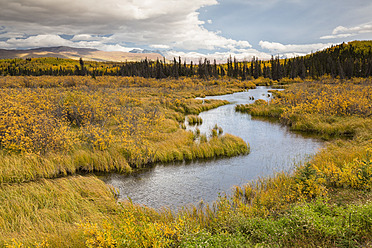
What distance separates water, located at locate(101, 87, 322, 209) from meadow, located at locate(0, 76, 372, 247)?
885mm

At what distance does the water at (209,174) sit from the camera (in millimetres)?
10627

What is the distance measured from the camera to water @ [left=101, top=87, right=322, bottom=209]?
1063 centimetres

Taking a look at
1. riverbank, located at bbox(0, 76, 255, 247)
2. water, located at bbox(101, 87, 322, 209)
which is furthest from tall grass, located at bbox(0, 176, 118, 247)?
water, located at bbox(101, 87, 322, 209)

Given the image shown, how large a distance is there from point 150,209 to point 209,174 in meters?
5.24

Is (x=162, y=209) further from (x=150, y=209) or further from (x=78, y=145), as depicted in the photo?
(x=78, y=145)

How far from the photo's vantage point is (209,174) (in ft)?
42.8

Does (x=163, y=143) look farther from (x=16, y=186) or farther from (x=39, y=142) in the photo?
(x=16, y=186)

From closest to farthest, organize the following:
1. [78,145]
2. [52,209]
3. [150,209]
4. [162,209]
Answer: [52,209], [150,209], [162,209], [78,145]

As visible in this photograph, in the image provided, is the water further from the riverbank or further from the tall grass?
the tall grass

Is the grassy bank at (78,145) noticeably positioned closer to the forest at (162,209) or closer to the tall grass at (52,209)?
the forest at (162,209)

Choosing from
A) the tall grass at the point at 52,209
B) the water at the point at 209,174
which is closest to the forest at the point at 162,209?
the tall grass at the point at 52,209

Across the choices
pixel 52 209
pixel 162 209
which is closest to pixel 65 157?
pixel 52 209

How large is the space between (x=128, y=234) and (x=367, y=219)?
617 centimetres

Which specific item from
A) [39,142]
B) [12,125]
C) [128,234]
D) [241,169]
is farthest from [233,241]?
[12,125]
